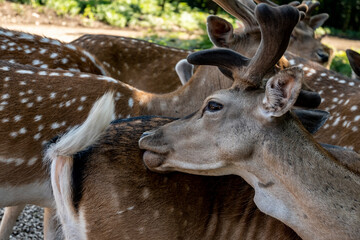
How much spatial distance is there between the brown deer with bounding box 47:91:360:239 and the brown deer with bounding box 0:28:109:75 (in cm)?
180

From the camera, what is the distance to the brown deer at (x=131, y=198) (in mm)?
2229

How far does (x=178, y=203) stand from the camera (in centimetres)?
231

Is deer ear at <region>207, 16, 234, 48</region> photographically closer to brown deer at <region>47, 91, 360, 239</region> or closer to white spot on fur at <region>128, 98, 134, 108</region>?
white spot on fur at <region>128, 98, 134, 108</region>

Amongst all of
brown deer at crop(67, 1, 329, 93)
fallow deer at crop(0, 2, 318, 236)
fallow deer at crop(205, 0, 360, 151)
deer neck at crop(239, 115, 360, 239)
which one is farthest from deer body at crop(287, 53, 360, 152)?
deer neck at crop(239, 115, 360, 239)

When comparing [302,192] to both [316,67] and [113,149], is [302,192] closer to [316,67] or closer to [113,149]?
[113,149]

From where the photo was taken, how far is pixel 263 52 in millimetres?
2389

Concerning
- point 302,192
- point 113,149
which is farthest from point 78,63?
point 302,192

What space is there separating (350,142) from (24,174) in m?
2.17

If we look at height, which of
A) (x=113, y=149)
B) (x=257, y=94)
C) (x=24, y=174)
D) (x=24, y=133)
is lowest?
(x=24, y=174)

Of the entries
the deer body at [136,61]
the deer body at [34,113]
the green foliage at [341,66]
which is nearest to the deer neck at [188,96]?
the deer body at [34,113]

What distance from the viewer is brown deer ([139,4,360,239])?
2.04 m

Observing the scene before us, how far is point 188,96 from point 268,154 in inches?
66.5

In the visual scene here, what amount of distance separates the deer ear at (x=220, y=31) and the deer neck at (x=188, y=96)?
209 millimetres

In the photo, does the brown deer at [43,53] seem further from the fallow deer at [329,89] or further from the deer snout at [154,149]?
the deer snout at [154,149]
